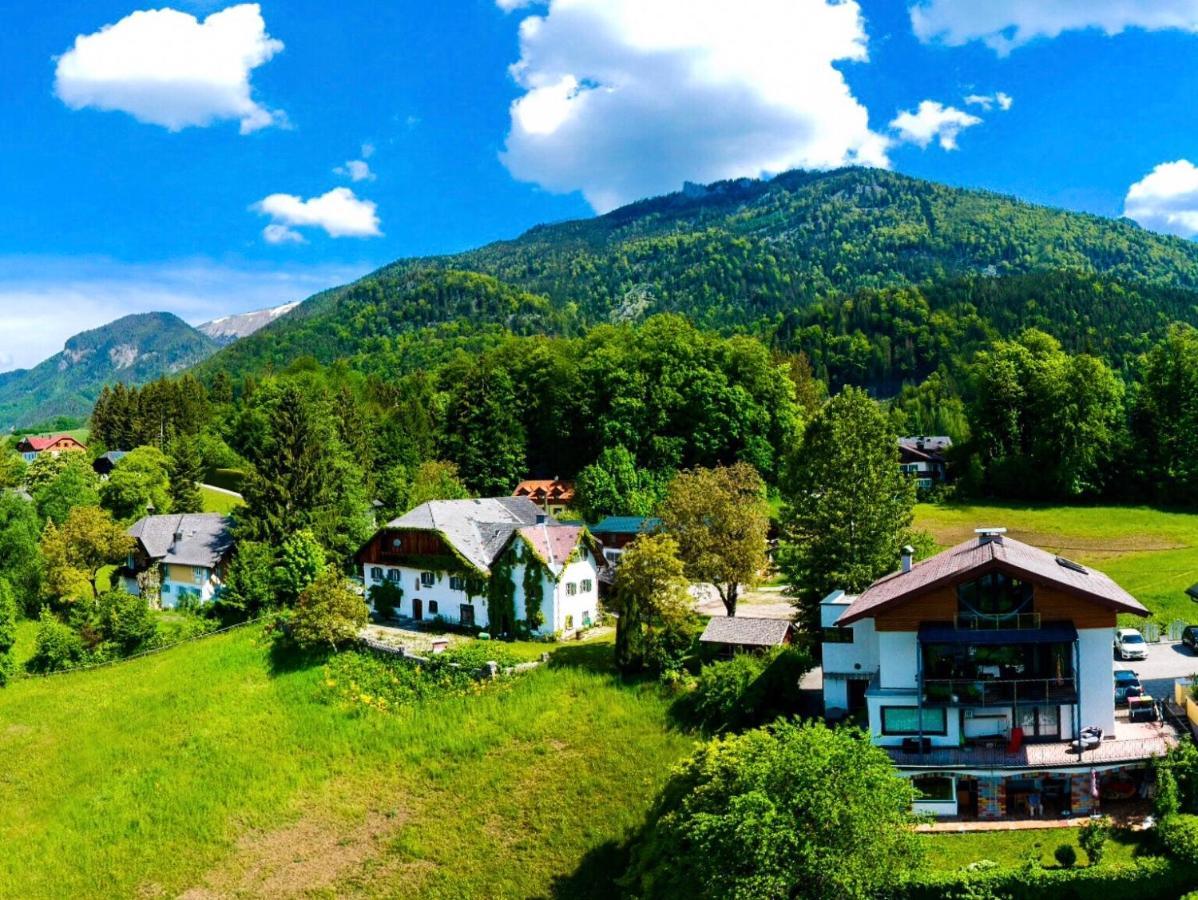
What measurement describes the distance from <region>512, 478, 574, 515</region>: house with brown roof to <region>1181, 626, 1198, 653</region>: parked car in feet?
149

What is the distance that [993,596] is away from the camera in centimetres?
2567

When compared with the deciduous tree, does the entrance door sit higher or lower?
lower

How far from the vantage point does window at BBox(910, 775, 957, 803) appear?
79.6 feet

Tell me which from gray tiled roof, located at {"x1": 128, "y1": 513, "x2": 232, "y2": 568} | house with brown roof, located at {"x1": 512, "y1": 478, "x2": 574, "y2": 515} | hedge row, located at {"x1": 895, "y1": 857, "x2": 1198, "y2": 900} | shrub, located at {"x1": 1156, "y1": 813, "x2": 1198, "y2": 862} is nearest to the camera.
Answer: hedge row, located at {"x1": 895, "y1": 857, "x2": 1198, "y2": 900}

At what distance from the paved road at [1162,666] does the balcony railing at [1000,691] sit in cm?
572

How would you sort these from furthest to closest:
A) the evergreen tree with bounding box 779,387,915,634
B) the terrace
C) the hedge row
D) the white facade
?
the white facade
the evergreen tree with bounding box 779,387,915,634
the terrace
the hedge row

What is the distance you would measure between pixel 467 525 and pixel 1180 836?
3494cm

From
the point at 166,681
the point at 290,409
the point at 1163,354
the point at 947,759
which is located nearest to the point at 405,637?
the point at 166,681

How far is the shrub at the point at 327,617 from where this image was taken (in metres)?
40.7

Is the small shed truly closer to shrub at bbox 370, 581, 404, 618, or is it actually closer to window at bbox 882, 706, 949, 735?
window at bbox 882, 706, 949, 735

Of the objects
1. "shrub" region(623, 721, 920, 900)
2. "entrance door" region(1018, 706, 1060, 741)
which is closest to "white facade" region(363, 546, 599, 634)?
"entrance door" region(1018, 706, 1060, 741)

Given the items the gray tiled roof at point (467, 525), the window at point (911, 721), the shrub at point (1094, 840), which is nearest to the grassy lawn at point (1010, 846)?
the shrub at point (1094, 840)

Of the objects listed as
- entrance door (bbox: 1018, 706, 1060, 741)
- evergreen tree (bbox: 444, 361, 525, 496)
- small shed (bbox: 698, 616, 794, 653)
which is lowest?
entrance door (bbox: 1018, 706, 1060, 741)

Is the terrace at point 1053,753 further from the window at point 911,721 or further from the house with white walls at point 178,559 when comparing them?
the house with white walls at point 178,559
